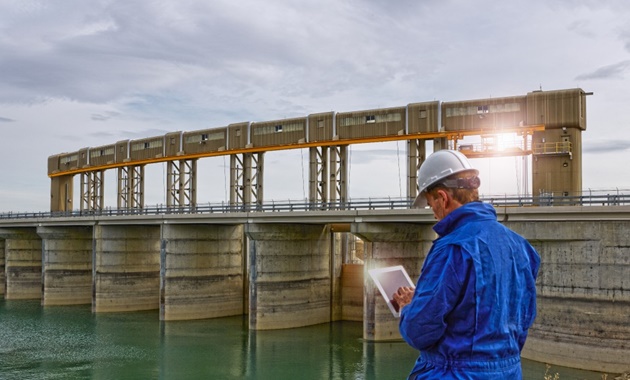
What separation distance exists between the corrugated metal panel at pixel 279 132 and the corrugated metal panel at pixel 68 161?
23.4 meters

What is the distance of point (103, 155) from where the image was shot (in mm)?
54125

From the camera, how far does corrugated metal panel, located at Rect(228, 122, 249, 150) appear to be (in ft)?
139

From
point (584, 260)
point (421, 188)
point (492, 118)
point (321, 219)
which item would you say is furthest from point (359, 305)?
point (421, 188)

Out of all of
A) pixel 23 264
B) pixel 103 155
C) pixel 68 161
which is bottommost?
pixel 23 264

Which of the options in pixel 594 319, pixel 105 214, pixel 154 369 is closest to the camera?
pixel 594 319

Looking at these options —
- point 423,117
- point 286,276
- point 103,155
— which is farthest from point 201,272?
point 103,155

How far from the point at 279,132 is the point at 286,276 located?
389 inches

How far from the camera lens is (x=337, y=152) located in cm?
3862

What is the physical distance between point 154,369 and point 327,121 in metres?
17.8

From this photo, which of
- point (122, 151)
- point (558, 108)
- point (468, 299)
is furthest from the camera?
point (122, 151)

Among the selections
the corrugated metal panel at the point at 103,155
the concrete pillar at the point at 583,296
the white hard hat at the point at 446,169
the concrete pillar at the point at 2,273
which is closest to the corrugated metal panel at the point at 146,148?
the corrugated metal panel at the point at 103,155

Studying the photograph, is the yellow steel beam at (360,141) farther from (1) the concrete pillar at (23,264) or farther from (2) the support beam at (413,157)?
(1) the concrete pillar at (23,264)

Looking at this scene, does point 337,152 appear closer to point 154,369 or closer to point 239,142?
point 239,142

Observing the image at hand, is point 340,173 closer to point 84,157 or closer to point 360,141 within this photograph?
point 360,141
